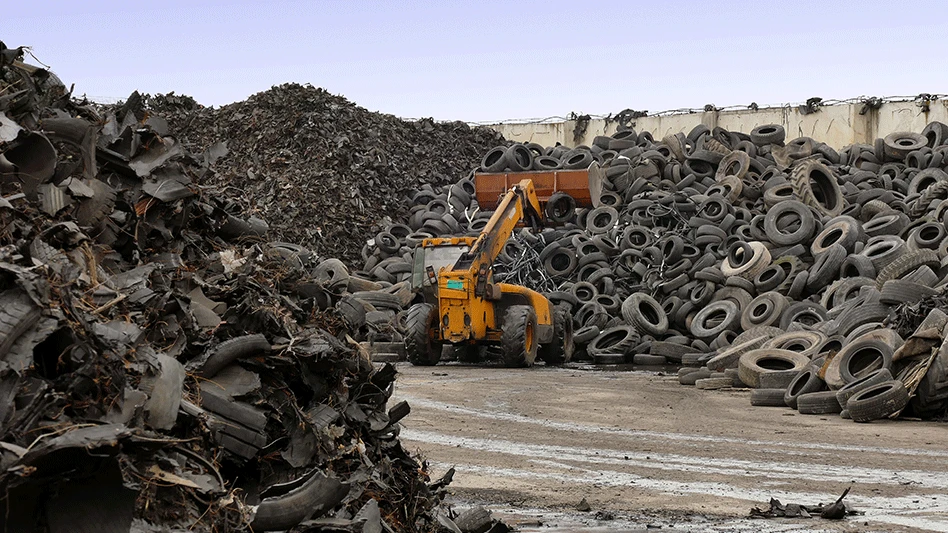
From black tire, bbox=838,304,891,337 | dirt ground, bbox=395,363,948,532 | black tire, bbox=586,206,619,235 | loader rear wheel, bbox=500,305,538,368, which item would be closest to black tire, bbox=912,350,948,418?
dirt ground, bbox=395,363,948,532

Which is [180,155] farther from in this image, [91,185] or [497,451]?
[497,451]

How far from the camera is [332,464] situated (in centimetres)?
538

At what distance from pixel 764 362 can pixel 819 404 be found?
2.90 meters

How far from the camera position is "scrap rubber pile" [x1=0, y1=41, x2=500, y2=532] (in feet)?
12.4

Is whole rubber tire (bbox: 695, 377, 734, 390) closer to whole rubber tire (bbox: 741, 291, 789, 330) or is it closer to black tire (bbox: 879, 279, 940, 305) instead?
black tire (bbox: 879, 279, 940, 305)

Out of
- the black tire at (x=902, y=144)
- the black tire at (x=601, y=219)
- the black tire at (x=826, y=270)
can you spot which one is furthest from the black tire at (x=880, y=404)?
the black tire at (x=902, y=144)

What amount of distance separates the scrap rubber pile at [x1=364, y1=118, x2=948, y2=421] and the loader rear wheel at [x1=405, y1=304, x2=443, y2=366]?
306cm

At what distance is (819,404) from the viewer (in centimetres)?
1317

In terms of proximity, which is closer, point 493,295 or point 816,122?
point 493,295

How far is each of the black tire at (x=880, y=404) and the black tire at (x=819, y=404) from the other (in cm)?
53

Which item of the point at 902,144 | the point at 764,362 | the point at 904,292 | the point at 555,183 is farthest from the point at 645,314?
the point at 902,144

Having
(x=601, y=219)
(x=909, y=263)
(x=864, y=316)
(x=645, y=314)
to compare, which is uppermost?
(x=601, y=219)

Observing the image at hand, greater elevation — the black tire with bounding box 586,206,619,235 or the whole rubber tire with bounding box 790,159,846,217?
the whole rubber tire with bounding box 790,159,846,217

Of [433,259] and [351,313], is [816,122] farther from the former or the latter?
[351,313]
